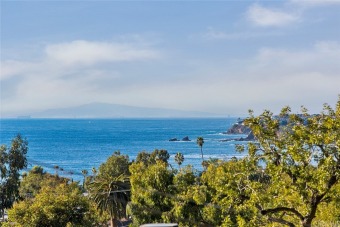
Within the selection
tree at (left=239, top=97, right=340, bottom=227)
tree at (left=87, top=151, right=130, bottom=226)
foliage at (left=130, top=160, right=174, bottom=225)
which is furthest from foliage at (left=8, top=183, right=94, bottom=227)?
tree at (left=239, top=97, right=340, bottom=227)

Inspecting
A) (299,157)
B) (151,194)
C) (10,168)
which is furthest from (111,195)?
(299,157)

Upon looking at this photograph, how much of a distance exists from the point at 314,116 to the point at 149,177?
43.2ft

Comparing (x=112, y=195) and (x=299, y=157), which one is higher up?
(x=299, y=157)

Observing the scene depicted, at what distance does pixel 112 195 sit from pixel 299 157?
2238 centimetres

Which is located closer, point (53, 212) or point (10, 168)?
point (53, 212)

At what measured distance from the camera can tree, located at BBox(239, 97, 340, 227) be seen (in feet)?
28.3

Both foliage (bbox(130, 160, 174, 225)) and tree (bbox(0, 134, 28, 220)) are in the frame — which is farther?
tree (bbox(0, 134, 28, 220))

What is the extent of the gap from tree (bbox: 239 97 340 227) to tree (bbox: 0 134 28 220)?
3147 cm

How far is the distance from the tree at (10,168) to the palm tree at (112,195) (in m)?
10.6

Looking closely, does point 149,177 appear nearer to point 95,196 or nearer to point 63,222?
point 63,222

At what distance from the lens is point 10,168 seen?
38.1 metres

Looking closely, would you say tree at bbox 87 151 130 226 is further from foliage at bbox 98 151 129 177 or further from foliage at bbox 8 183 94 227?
foliage at bbox 98 151 129 177

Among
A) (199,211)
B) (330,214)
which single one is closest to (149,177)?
(199,211)

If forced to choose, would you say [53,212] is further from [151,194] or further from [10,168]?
[10,168]
